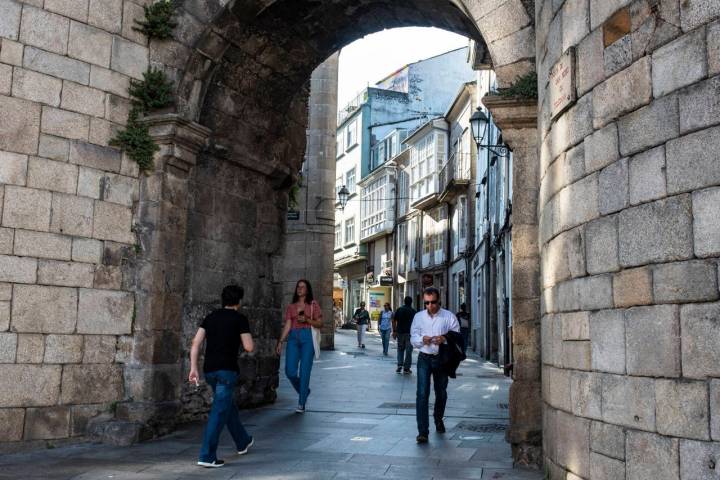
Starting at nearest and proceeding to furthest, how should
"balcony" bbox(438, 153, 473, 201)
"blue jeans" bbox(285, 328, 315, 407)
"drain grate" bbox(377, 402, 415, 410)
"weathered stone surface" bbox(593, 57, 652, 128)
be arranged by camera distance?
"weathered stone surface" bbox(593, 57, 652, 128), "blue jeans" bbox(285, 328, 315, 407), "drain grate" bbox(377, 402, 415, 410), "balcony" bbox(438, 153, 473, 201)

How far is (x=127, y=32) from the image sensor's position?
25.6ft

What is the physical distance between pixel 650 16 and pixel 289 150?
6632mm

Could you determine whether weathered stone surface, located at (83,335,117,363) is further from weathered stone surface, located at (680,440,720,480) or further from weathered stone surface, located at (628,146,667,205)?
weathered stone surface, located at (680,440,720,480)

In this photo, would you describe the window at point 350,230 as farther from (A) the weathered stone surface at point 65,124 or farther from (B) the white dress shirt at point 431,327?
(A) the weathered stone surface at point 65,124

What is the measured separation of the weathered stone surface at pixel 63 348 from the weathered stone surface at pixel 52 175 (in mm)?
1270

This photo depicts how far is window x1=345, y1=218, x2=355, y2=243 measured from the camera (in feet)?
163

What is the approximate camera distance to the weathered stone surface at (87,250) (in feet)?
23.7

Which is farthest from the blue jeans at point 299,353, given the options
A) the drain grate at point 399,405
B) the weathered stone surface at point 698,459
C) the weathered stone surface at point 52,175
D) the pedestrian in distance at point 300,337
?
Result: the weathered stone surface at point 698,459

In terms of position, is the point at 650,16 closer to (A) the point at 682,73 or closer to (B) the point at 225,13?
(A) the point at 682,73

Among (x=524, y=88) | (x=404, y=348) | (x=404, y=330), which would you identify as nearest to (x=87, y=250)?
(x=524, y=88)

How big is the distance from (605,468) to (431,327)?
3.38 metres

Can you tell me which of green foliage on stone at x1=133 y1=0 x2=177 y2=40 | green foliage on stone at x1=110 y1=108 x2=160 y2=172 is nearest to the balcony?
green foliage on stone at x1=133 y1=0 x2=177 y2=40

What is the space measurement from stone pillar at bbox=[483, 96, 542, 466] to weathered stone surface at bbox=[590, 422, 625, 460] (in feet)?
5.45

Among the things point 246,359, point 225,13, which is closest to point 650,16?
point 225,13
